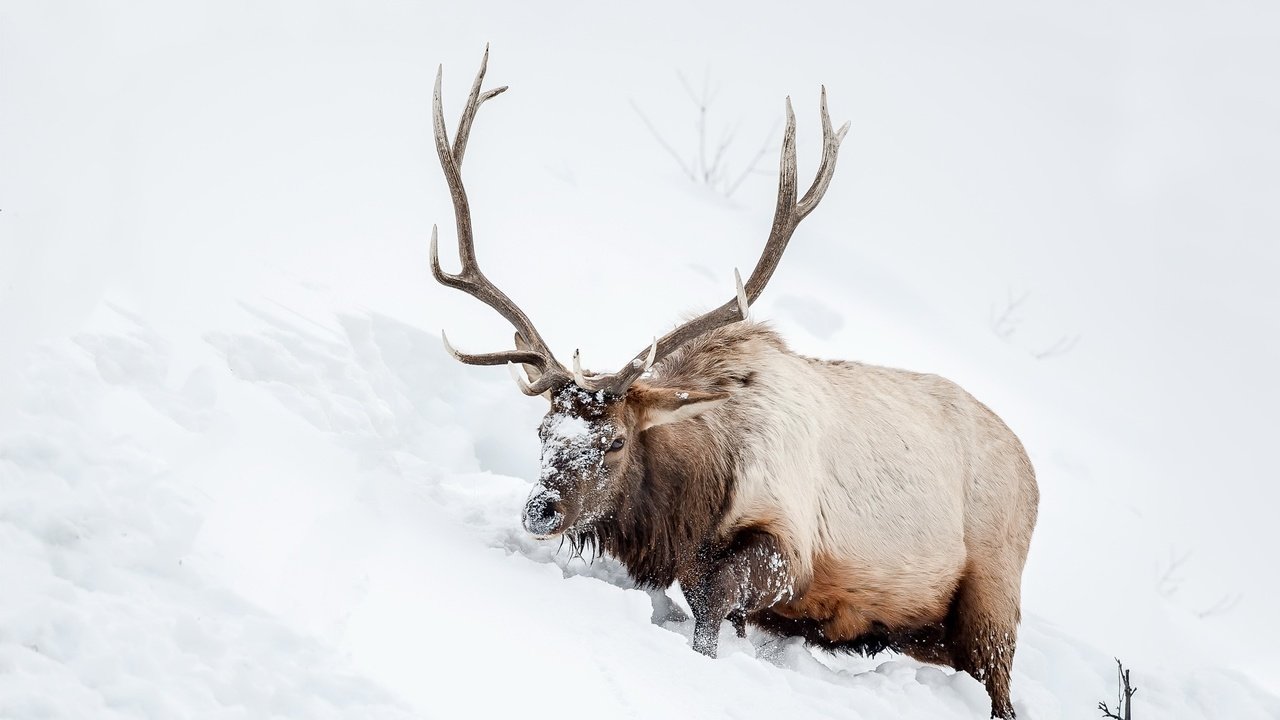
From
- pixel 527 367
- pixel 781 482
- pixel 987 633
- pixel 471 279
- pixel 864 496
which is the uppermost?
pixel 471 279

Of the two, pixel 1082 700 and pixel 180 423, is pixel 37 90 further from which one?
pixel 1082 700

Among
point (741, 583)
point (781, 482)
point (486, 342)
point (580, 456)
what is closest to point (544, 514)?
point (580, 456)

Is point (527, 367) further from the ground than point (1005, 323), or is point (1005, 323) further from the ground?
point (527, 367)

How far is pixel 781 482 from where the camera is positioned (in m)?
5.22

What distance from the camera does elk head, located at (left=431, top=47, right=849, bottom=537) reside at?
15.8 ft

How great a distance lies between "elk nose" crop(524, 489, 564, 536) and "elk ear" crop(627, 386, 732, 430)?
628 mm

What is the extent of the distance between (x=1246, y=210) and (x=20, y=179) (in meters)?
24.0

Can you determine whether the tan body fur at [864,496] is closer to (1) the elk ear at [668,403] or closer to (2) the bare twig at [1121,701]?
(1) the elk ear at [668,403]

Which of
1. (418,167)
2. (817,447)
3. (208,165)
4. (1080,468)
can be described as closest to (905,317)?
(1080,468)

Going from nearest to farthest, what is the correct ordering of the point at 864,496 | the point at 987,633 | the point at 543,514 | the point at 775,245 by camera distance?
the point at 543,514
the point at 775,245
the point at 864,496
the point at 987,633

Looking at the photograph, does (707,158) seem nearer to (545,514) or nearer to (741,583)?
(741,583)

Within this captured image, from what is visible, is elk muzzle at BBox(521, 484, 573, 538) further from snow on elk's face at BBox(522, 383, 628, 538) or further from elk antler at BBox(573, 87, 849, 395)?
elk antler at BBox(573, 87, 849, 395)

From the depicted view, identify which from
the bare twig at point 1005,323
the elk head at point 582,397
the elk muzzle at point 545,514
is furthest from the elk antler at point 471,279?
the bare twig at point 1005,323

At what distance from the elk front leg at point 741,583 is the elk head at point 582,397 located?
22.3 inches
